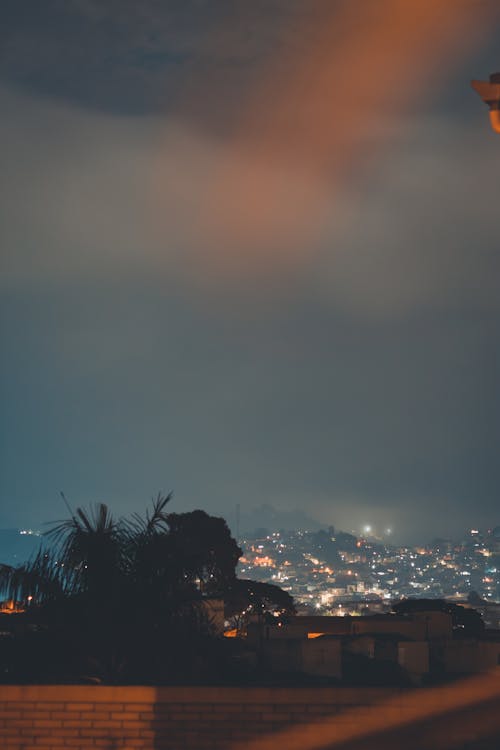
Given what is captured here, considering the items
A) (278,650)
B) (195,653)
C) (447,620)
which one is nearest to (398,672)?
(278,650)

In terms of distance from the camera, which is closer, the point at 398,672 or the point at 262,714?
the point at 262,714

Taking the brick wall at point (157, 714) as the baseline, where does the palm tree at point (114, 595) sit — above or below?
above

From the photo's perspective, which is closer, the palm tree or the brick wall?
the brick wall

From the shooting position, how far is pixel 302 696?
342 inches

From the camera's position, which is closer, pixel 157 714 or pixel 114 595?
pixel 157 714

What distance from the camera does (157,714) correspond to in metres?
8.75

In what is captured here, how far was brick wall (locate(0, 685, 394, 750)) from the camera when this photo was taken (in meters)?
8.72

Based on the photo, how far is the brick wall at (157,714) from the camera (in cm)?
872

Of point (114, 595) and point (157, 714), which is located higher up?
point (114, 595)

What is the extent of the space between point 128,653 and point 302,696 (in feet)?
8.59

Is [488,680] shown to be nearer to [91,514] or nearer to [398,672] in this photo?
[91,514]

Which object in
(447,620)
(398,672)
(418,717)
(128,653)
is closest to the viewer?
(418,717)

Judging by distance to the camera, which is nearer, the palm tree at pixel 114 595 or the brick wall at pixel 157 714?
the brick wall at pixel 157 714

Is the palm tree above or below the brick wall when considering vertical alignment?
above
